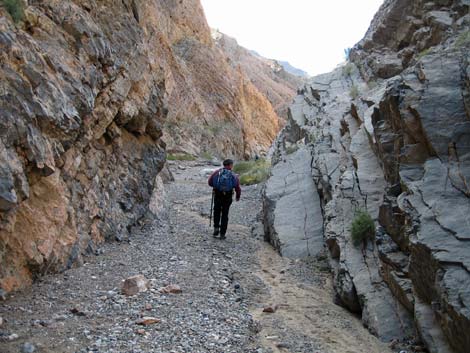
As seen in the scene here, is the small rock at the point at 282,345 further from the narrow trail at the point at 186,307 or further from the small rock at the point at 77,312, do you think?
the small rock at the point at 77,312

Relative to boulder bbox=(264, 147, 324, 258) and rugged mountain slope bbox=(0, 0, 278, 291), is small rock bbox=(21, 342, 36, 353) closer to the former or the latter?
rugged mountain slope bbox=(0, 0, 278, 291)

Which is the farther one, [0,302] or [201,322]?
[201,322]

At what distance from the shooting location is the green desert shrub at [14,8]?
6.90 metres

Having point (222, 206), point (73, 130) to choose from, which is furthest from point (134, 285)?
point (222, 206)

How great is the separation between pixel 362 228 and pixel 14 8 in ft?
22.0

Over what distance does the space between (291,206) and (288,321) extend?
19.5ft

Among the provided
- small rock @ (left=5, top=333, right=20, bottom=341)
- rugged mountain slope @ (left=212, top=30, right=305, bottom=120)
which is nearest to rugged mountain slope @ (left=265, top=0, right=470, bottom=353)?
small rock @ (left=5, top=333, right=20, bottom=341)

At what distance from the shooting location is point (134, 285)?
7223mm

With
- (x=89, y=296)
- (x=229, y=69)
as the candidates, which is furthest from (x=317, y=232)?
(x=229, y=69)

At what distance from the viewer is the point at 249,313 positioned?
720cm

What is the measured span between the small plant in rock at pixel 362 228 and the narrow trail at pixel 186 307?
3.60 ft

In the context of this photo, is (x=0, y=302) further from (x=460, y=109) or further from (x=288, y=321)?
(x=460, y=109)

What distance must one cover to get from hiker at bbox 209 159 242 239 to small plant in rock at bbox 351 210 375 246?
3.56 metres

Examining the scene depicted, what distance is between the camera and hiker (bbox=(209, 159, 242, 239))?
37.8ft
